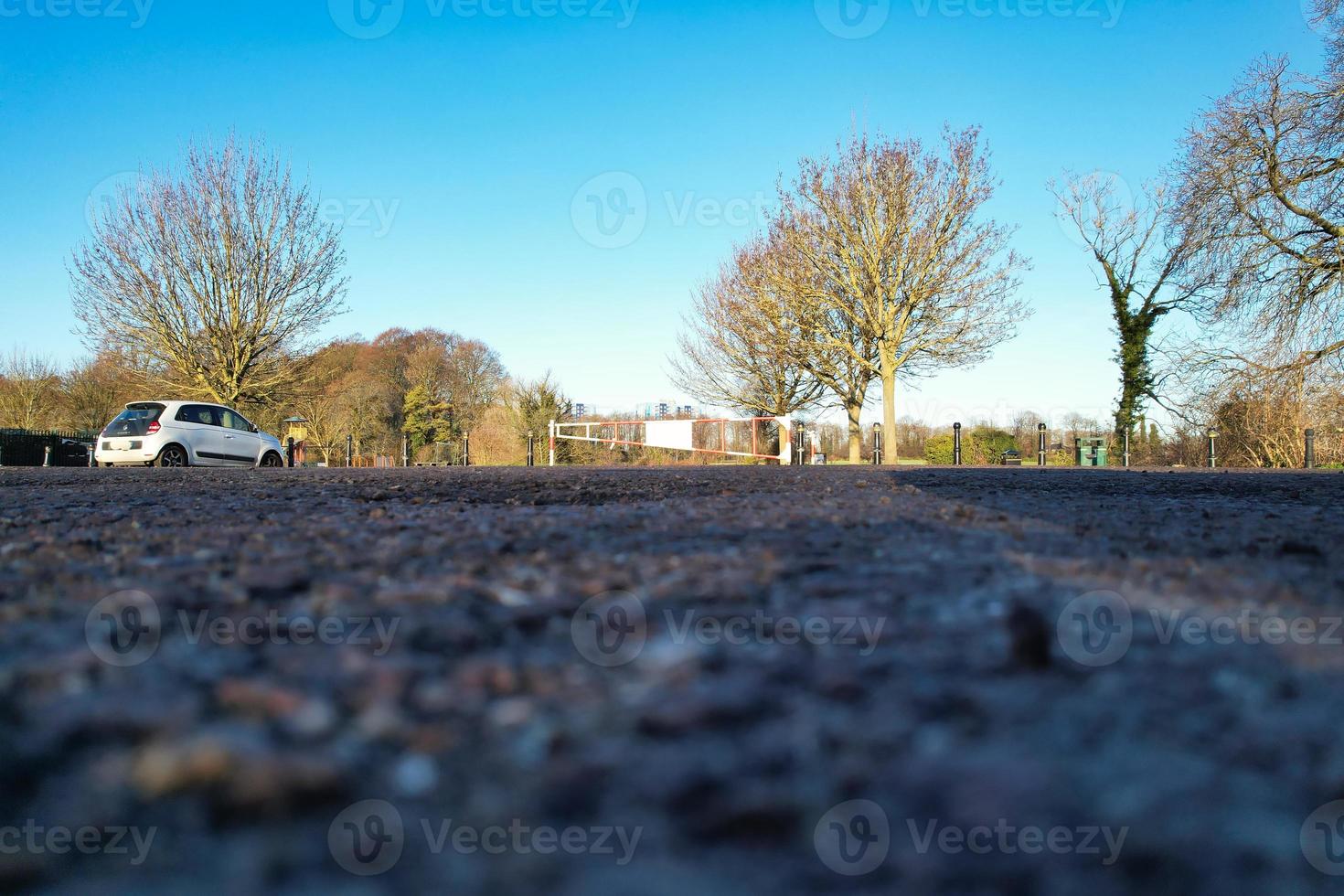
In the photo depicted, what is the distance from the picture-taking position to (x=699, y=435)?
2533 cm

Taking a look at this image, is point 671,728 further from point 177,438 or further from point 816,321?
point 816,321

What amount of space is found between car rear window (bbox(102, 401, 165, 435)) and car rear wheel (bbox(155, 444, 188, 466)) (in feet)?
1.64

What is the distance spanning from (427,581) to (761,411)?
87.4ft

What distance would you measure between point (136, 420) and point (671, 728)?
17294mm

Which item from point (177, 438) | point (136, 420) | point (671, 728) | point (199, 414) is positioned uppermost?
point (199, 414)

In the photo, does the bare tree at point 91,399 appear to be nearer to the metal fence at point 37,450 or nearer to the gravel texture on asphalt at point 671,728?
the metal fence at point 37,450

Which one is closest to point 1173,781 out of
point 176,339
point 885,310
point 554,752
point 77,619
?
point 554,752

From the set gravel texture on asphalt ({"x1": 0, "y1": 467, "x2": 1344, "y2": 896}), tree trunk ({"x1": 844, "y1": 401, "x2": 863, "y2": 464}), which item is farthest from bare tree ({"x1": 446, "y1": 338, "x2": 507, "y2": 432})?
gravel texture on asphalt ({"x1": 0, "y1": 467, "x2": 1344, "y2": 896})

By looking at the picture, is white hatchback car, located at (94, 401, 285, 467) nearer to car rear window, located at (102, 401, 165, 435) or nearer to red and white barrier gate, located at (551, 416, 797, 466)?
car rear window, located at (102, 401, 165, 435)

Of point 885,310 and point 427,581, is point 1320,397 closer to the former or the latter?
point 885,310

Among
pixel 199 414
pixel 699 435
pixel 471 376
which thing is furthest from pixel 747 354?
pixel 471 376

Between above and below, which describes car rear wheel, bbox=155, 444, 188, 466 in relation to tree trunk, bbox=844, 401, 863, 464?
below

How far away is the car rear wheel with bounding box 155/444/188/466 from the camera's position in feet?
48.5

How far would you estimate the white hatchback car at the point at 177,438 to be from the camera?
14.7m
